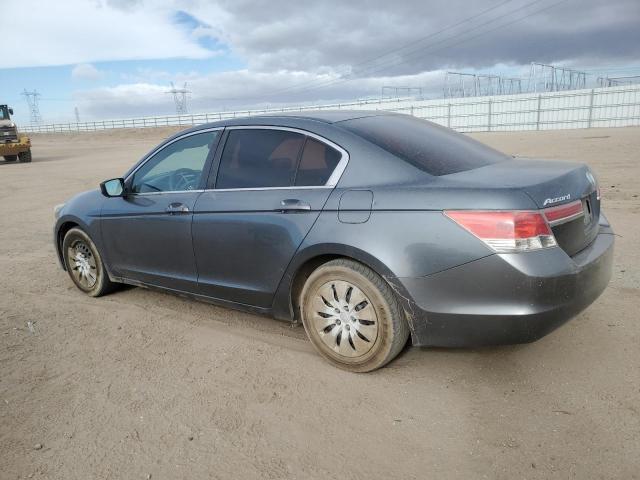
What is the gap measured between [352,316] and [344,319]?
0.22ft

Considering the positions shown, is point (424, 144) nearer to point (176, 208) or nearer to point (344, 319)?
point (344, 319)

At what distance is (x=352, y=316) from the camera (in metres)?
3.12

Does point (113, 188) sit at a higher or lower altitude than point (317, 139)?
lower

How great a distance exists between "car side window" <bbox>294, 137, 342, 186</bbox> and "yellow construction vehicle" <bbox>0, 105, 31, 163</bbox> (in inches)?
1013

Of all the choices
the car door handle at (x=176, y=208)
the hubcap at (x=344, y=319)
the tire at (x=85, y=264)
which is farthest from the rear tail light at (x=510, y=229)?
the tire at (x=85, y=264)

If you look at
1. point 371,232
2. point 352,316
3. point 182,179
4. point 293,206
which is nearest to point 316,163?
point 293,206

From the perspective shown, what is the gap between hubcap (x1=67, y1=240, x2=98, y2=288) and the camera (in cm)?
486

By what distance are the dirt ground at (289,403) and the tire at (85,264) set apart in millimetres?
420

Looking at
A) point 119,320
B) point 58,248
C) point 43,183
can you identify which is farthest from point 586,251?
point 43,183

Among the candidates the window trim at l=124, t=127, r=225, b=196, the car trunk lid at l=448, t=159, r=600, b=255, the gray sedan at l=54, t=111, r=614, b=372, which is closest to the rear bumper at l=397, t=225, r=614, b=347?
the gray sedan at l=54, t=111, r=614, b=372

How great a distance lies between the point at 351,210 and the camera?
3.01m

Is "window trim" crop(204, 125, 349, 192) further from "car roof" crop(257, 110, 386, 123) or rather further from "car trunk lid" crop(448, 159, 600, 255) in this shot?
"car trunk lid" crop(448, 159, 600, 255)

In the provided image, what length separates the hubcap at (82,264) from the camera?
191 inches

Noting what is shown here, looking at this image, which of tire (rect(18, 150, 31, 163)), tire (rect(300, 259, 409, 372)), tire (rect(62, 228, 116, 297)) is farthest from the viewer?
tire (rect(18, 150, 31, 163))
